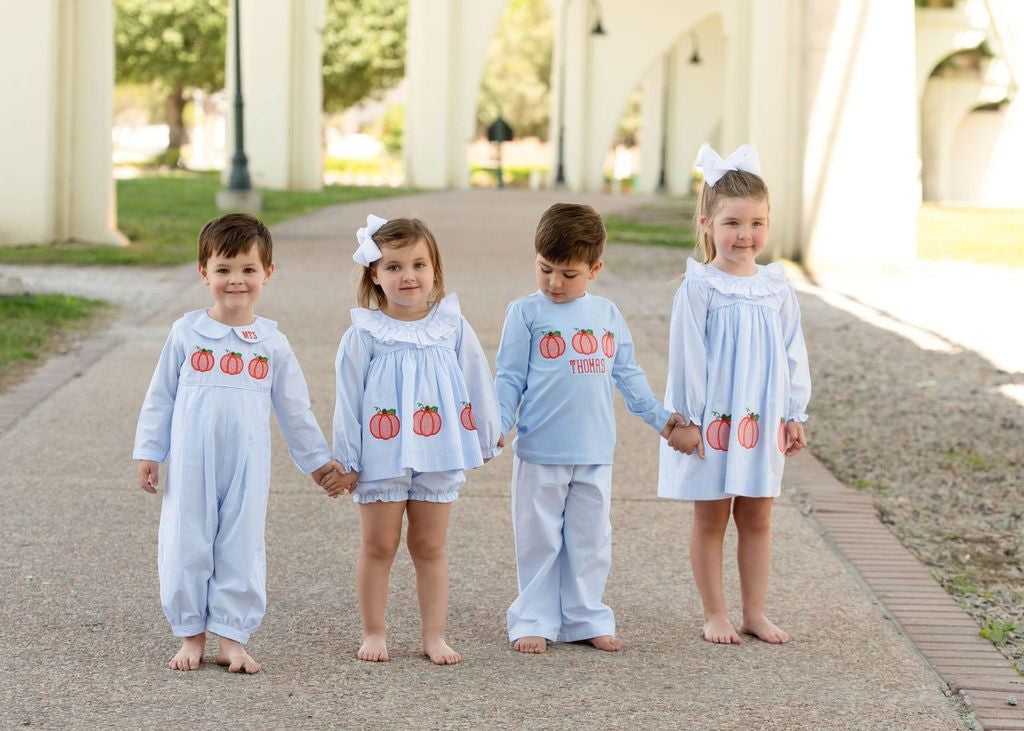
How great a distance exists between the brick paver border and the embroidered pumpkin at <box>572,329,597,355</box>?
4.33 ft

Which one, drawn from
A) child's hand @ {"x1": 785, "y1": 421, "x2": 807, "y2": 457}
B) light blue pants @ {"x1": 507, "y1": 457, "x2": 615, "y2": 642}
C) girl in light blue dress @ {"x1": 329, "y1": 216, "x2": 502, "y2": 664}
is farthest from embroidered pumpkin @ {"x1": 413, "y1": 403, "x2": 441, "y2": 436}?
child's hand @ {"x1": 785, "y1": 421, "x2": 807, "y2": 457}

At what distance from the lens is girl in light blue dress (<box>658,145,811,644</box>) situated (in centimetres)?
455

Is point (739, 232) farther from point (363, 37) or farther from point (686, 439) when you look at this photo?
point (363, 37)

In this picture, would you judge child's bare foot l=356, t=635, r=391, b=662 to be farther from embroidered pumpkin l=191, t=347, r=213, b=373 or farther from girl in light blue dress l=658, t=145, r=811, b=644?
girl in light blue dress l=658, t=145, r=811, b=644

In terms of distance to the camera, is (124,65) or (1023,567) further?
(124,65)

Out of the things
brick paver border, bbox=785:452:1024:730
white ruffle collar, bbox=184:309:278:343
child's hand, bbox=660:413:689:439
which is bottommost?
brick paver border, bbox=785:452:1024:730

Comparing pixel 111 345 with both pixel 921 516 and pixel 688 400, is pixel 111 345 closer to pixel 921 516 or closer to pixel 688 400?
pixel 921 516

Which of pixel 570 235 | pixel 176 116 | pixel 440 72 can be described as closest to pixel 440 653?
pixel 570 235

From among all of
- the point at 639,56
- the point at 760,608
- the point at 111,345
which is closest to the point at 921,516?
the point at 760,608

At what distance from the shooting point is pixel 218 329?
418cm

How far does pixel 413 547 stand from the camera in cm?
433

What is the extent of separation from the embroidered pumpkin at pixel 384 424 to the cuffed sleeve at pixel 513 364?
38 centimetres

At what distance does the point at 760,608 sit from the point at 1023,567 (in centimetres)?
156

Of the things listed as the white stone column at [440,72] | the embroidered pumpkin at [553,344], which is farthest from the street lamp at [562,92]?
the embroidered pumpkin at [553,344]
